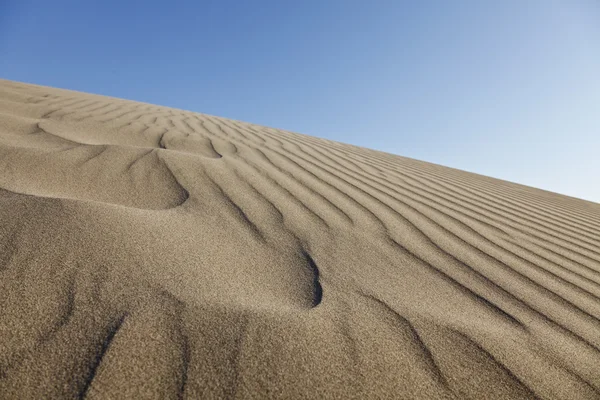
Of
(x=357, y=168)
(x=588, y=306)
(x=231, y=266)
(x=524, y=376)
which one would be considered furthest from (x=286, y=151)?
(x=524, y=376)

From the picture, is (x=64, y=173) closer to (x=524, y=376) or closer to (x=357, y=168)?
(x=524, y=376)

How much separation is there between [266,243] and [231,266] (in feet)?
0.77

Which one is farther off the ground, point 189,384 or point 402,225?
point 402,225

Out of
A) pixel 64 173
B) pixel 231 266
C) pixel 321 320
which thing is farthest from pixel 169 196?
pixel 321 320

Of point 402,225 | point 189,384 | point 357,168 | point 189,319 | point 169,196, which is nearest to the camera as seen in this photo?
point 189,384

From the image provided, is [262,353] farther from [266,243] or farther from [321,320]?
[266,243]

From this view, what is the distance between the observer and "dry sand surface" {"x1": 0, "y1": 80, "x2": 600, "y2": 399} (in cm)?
74

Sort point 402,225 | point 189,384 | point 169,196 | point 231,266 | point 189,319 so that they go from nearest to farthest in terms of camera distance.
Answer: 1. point 189,384
2. point 189,319
3. point 231,266
4. point 169,196
5. point 402,225

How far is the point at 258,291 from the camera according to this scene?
3.45 feet

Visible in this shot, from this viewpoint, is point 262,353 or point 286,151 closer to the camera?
point 262,353

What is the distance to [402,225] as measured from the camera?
1810 mm

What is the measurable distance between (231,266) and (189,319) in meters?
0.30

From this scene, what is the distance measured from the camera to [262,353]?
80 cm

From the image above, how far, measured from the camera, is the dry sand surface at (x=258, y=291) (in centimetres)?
74
